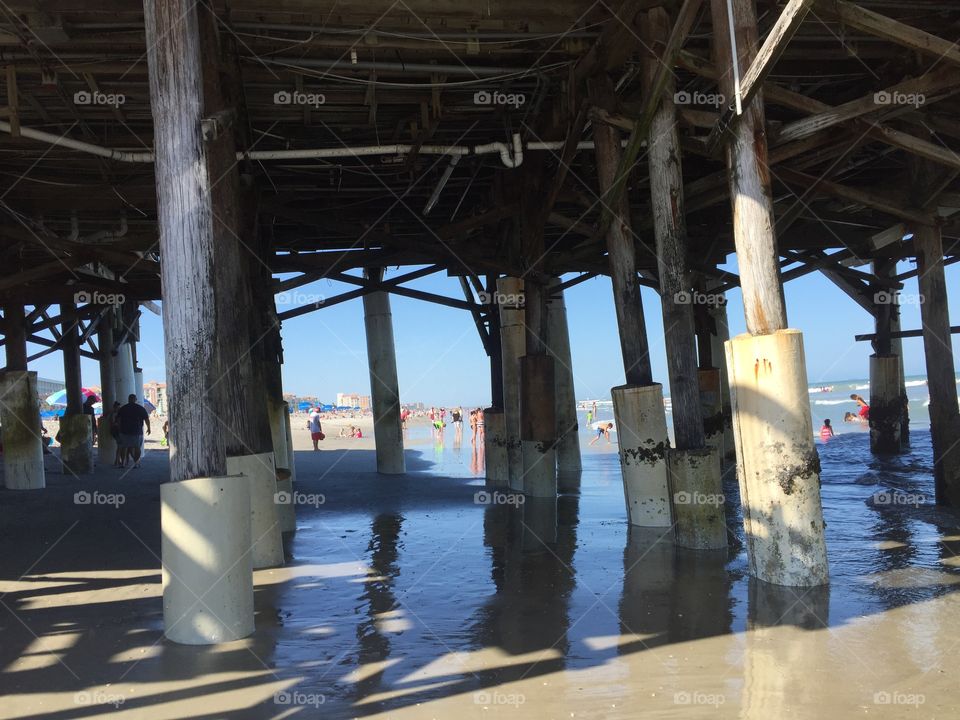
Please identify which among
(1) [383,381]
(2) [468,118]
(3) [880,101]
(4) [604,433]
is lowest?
(4) [604,433]

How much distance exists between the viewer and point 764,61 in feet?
19.0

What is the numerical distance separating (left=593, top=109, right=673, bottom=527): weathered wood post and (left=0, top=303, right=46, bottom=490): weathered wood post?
385 inches

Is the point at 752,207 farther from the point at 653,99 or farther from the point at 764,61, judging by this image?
the point at 653,99

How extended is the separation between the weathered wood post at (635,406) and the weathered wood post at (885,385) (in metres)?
9.87

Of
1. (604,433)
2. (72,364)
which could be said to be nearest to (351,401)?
(604,433)

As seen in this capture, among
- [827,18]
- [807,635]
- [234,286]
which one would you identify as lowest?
[807,635]

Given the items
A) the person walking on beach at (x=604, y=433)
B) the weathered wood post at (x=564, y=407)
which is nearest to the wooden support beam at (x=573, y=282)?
the weathered wood post at (x=564, y=407)

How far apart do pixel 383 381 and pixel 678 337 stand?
1106 centimetres

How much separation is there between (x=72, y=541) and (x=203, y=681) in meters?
4.82

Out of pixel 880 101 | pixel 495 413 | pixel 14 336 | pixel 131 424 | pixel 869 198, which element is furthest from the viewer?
pixel 131 424

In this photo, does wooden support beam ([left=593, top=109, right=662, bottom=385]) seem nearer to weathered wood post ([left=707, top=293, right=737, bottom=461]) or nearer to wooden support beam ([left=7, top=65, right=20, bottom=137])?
wooden support beam ([left=7, top=65, right=20, bottom=137])

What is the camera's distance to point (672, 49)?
7094 mm

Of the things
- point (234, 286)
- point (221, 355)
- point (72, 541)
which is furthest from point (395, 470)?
point (221, 355)

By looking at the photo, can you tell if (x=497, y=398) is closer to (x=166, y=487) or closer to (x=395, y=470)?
(x=395, y=470)
